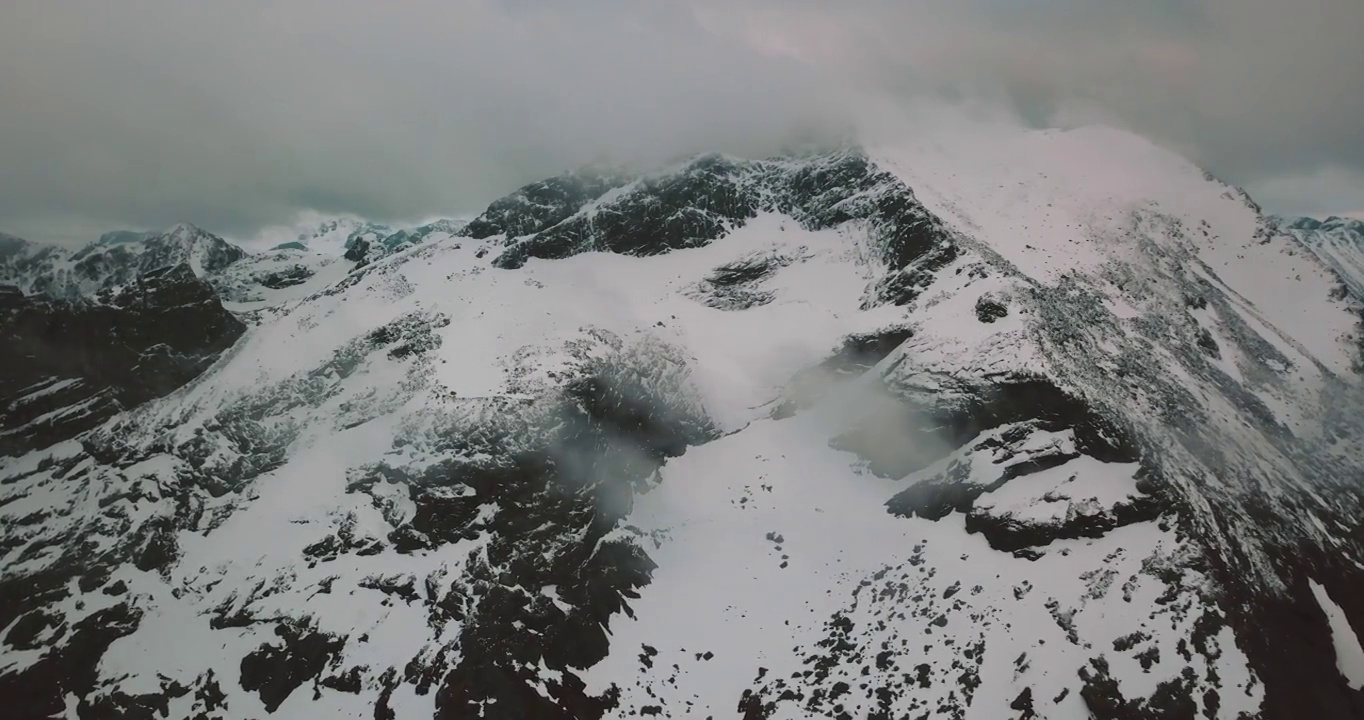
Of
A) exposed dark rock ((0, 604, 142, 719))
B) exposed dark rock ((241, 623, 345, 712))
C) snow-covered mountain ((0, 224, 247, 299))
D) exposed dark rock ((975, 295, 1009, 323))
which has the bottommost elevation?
exposed dark rock ((241, 623, 345, 712))

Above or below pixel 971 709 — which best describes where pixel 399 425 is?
above

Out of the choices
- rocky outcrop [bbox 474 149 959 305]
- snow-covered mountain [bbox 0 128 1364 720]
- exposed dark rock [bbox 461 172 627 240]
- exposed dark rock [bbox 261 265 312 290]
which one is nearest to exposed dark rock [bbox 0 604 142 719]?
snow-covered mountain [bbox 0 128 1364 720]

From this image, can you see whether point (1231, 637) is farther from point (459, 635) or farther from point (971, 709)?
point (459, 635)

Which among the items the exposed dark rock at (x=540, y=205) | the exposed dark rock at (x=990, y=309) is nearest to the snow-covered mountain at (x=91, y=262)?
the exposed dark rock at (x=540, y=205)

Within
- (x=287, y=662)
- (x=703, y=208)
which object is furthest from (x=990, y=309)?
(x=287, y=662)

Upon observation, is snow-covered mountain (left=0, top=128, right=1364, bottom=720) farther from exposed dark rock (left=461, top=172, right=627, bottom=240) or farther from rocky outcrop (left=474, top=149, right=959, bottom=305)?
exposed dark rock (left=461, top=172, right=627, bottom=240)

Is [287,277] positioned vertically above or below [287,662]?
above

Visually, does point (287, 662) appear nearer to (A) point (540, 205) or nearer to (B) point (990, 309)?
(A) point (540, 205)

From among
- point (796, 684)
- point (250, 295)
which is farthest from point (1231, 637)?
point (250, 295)
